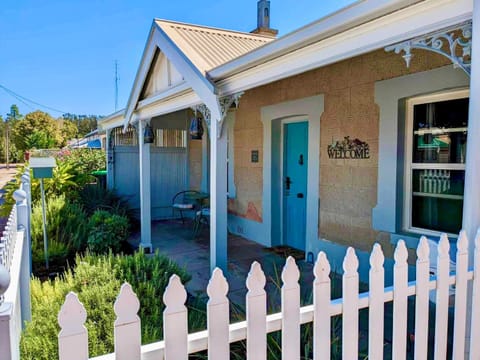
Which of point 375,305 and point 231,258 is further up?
point 375,305

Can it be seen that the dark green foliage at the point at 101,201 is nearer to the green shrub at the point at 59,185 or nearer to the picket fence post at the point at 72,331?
the green shrub at the point at 59,185

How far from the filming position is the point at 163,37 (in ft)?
18.4

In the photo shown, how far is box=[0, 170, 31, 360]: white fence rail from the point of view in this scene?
1.19 metres

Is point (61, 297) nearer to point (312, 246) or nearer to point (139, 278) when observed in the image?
point (139, 278)

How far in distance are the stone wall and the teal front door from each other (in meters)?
0.64

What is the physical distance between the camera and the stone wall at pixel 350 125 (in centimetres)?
446

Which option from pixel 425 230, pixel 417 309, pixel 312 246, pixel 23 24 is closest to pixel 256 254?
pixel 312 246

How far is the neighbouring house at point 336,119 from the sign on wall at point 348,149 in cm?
1

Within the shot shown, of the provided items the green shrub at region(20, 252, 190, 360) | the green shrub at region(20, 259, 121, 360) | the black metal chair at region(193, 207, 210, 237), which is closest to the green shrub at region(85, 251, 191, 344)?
the green shrub at region(20, 252, 190, 360)

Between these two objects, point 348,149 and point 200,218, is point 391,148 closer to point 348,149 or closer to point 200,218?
point 348,149

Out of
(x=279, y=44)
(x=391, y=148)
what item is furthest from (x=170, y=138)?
(x=279, y=44)

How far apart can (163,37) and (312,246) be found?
13.1 feet

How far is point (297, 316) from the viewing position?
165cm

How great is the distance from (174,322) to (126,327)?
7.0 inches
